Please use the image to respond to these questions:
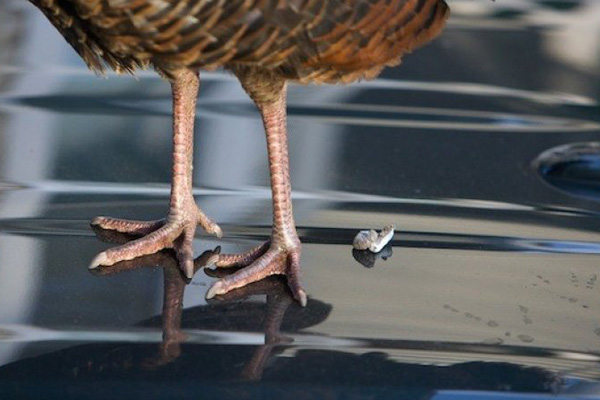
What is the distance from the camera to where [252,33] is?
8.35 feet

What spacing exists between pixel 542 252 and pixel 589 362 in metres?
0.44

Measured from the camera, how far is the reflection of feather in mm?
2521

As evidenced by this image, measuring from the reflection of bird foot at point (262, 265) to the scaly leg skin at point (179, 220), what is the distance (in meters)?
0.07

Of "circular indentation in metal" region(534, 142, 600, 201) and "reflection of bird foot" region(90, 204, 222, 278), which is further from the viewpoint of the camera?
"circular indentation in metal" region(534, 142, 600, 201)

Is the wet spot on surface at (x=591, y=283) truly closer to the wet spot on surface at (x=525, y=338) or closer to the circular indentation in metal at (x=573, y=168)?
the wet spot on surface at (x=525, y=338)

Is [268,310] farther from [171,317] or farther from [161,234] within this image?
[161,234]

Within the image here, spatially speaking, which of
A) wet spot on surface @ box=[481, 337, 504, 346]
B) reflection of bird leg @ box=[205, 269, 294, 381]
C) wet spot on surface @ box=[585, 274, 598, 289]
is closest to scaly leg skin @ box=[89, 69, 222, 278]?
reflection of bird leg @ box=[205, 269, 294, 381]

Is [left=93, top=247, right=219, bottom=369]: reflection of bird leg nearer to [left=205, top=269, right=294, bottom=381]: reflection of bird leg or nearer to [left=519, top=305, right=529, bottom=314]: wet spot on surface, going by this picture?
[left=205, top=269, right=294, bottom=381]: reflection of bird leg

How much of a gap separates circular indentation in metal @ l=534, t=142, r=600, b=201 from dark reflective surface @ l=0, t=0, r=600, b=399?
0.10 feet

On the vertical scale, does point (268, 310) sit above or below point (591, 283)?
below

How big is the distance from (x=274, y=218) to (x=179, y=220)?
0.20 m

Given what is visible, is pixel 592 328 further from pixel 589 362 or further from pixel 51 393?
pixel 51 393

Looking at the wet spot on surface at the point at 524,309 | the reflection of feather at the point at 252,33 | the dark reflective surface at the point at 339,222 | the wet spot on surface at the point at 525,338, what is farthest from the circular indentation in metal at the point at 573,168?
the wet spot on surface at the point at 525,338

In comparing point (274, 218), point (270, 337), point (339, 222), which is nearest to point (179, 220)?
point (274, 218)
